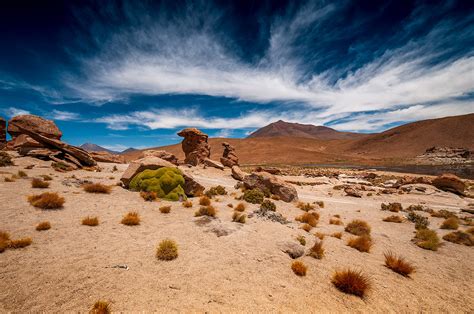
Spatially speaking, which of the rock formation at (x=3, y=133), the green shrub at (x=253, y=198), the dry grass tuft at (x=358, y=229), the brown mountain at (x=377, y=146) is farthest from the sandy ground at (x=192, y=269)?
the brown mountain at (x=377, y=146)

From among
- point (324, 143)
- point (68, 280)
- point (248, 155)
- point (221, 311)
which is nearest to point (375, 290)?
point (221, 311)

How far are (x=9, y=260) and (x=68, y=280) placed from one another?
5.62 ft

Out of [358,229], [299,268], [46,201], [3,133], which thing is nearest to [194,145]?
[3,133]

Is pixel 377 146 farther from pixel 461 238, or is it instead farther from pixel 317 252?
pixel 317 252

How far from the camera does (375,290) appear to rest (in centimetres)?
532

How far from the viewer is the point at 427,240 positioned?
364 inches

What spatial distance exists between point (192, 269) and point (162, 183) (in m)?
8.03

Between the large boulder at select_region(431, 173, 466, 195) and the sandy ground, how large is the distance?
724 inches

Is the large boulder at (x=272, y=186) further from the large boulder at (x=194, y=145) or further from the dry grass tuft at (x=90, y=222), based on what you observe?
the large boulder at (x=194, y=145)

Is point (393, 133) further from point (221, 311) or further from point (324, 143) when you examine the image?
point (221, 311)

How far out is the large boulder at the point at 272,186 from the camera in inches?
656

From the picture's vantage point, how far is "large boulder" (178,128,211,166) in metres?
35.0

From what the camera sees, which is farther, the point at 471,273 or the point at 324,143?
the point at 324,143

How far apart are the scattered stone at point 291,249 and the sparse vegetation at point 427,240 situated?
5841 mm
